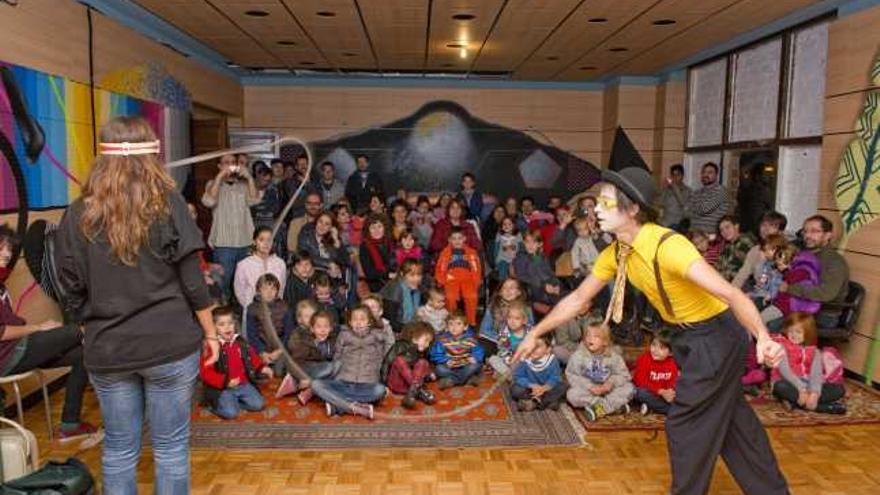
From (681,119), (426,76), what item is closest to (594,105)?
(681,119)

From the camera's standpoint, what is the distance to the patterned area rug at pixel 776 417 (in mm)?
4320

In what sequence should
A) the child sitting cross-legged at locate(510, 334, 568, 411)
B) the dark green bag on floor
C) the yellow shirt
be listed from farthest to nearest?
the child sitting cross-legged at locate(510, 334, 568, 411) → the dark green bag on floor → the yellow shirt

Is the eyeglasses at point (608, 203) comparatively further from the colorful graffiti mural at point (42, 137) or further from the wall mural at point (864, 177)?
the wall mural at point (864, 177)

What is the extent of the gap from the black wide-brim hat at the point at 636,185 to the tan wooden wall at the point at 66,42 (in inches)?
158

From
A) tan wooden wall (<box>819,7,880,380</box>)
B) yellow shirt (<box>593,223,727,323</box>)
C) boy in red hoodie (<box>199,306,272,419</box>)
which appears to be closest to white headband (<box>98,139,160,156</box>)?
yellow shirt (<box>593,223,727,323</box>)

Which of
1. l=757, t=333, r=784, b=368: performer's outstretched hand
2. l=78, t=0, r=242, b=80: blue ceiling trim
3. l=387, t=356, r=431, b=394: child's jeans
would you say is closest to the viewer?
l=757, t=333, r=784, b=368: performer's outstretched hand

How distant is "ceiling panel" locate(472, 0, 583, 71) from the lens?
20.7 ft

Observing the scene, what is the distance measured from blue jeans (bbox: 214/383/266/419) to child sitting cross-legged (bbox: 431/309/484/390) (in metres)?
1.34

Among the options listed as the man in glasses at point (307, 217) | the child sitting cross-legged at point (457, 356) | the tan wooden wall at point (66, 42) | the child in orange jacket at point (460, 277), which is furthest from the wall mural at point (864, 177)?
the tan wooden wall at point (66, 42)

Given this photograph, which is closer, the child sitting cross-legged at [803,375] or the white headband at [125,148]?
the white headband at [125,148]

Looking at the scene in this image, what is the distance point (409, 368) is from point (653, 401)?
5.60ft

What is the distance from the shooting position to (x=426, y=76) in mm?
11516

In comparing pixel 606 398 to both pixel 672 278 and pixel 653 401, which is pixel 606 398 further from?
pixel 672 278

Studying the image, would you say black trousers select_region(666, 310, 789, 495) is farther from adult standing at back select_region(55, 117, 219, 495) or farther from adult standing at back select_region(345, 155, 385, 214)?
adult standing at back select_region(345, 155, 385, 214)
